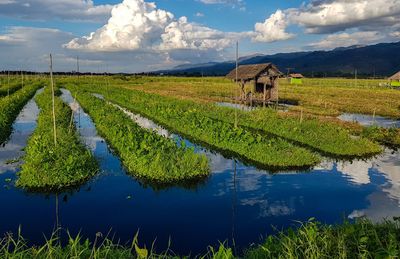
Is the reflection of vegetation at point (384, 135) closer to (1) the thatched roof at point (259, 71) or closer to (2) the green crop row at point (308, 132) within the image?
(2) the green crop row at point (308, 132)

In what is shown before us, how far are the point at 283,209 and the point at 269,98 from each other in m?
31.4

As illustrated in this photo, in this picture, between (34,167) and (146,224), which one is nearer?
(146,224)

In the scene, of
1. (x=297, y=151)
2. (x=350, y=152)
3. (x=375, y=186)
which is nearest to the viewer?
(x=375, y=186)

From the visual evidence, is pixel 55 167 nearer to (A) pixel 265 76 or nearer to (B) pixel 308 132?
(B) pixel 308 132

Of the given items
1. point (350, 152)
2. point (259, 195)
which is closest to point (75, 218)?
point (259, 195)

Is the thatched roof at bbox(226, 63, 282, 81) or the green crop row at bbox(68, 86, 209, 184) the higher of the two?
the thatched roof at bbox(226, 63, 282, 81)

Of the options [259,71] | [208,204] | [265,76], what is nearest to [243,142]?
[208,204]

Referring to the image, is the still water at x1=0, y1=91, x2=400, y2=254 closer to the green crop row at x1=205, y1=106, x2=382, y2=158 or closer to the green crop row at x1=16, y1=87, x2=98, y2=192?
the green crop row at x1=16, y1=87, x2=98, y2=192

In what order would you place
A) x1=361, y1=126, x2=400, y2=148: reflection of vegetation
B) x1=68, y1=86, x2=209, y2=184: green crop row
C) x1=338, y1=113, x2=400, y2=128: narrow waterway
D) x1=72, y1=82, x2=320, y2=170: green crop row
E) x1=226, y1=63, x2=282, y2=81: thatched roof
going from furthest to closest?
x1=226, y1=63, x2=282, y2=81: thatched roof
x1=338, y1=113, x2=400, y2=128: narrow waterway
x1=361, y1=126, x2=400, y2=148: reflection of vegetation
x1=72, y1=82, x2=320, y2=170: green crop row
x1=68, y1=86, x2=209, y2=184: green crop row

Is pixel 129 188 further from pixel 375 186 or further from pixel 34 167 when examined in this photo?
pixel 375 186

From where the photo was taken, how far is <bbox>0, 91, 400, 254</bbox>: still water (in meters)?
9.92

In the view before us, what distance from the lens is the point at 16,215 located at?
10.7m

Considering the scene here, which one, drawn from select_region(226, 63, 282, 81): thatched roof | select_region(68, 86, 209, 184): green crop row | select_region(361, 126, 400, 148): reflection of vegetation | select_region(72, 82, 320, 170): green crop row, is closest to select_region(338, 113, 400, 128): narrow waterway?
select_region(361, 126, 400, 148): reflection of vegetation

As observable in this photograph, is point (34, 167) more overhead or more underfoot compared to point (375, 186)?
more overhead
